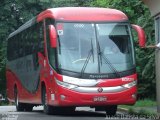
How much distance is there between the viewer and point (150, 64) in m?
23.1

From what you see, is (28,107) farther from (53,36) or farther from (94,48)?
(53,36)

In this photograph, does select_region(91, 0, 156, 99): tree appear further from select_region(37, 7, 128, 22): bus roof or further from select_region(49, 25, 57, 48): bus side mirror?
select_region(49, 25, 57, 48): bus side mirror

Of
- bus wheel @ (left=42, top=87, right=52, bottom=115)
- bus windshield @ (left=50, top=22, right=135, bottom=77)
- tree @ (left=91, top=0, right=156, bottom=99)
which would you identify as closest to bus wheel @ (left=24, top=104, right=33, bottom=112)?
tree @ (left=91, top=0, right=156, bottom=99)

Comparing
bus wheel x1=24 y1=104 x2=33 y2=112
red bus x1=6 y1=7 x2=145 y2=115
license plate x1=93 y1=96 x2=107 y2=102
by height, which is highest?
red bus x1=6 y1=7 x2=145 y2=115

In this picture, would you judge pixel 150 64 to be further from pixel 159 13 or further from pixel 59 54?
pixel 59 54

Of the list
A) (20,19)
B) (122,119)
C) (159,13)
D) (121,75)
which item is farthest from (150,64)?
(20,19)

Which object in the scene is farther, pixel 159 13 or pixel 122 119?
pixel 159 13

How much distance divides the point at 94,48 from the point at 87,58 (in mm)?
424

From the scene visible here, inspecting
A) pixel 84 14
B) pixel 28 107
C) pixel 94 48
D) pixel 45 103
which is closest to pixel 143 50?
pixel 28 107

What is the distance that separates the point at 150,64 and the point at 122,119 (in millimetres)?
8864

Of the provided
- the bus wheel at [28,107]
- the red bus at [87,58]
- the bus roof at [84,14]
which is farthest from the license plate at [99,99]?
the bus wheel at [28,107]

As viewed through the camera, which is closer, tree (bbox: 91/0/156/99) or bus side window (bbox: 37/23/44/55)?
bus side window (bbox: 37/23/44/55)

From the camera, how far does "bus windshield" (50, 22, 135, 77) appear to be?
16078 millimetres

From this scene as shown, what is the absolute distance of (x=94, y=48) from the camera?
16.3 meters
